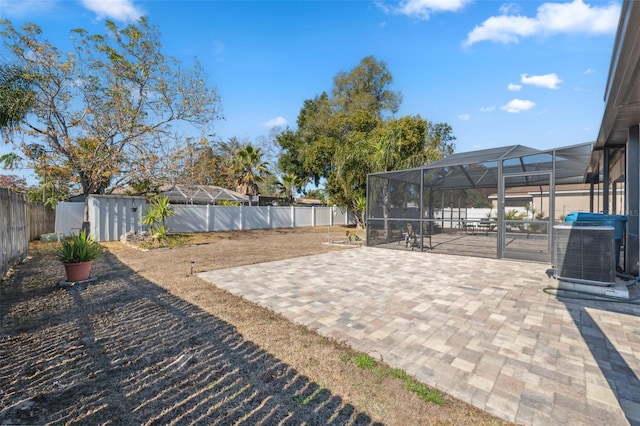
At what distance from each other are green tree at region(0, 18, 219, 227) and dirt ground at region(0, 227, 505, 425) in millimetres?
7820

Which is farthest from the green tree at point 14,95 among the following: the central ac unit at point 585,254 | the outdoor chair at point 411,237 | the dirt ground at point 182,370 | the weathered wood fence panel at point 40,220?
the central ac unit at point 585,254

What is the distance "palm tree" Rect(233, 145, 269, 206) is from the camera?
64.6 ft

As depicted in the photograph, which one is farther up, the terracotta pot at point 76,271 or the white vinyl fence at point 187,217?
the white vinyl fence at point 187,217

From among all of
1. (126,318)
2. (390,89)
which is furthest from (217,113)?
(390,89)

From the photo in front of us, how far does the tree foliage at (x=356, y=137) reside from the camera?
42.2ft

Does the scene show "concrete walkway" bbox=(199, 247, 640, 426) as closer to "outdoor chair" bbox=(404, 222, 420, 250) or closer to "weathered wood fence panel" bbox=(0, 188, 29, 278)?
"outdoor chair" bbox=(404, 222, 420, 250)

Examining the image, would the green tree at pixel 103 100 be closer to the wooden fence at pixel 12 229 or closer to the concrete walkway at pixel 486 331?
the wooden fence at pixel 12 229

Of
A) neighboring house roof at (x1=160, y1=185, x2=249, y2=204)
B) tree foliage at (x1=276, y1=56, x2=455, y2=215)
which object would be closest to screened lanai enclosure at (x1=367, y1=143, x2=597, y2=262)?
tree foliage at (x1=276, y1=56, x2=455, y2=215)

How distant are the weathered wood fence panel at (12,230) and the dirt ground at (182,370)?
1.39 meters

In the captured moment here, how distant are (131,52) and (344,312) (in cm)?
1203

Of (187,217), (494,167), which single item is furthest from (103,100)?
(494,167)

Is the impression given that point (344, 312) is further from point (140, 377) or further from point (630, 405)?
point (630, 405)

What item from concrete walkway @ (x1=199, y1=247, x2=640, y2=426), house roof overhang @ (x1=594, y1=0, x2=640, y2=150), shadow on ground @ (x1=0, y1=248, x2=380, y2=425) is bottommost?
shadow on ground @ (x1=0, y1=248, x2=380, y2=425)

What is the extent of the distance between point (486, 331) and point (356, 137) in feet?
42.5
